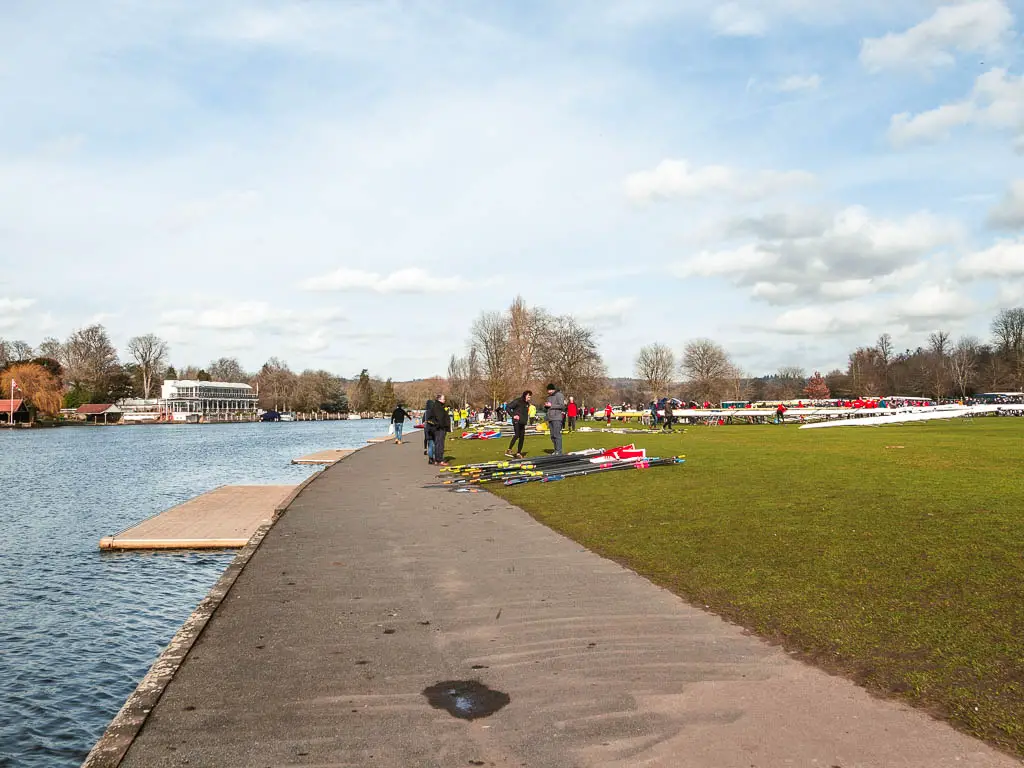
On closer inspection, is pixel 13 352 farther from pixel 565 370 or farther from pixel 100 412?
pixel 565 370

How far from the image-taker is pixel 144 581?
10312 millimetres

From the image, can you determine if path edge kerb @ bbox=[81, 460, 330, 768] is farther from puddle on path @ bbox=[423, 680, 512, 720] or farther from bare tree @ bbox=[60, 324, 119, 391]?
bare tree @ bbox=[60, 324, 119, 391]

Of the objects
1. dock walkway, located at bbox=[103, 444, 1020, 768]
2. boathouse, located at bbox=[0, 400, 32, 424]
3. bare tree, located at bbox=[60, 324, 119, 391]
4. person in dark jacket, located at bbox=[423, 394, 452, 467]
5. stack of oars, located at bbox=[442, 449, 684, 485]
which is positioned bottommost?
dock walkway, located at bbox=[103, 444, 1020, 768]

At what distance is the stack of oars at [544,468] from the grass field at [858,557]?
851 millimetres

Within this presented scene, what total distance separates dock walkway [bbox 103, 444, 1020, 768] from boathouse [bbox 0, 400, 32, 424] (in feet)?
356

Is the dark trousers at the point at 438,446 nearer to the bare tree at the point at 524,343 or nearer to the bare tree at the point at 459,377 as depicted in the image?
the bare tree at the point at 524,343

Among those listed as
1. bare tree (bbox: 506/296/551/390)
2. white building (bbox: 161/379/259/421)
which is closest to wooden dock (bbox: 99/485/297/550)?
bare tree (bbox: 506/296/551/390)

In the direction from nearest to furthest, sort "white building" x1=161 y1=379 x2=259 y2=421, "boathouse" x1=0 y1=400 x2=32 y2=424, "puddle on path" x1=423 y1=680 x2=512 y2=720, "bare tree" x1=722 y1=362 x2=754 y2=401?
"puddle on path" x1=423 y1=680 x2=512 y2=720, "boathouse" x1=0 y1=400 x2=32 y2=424, "bare tree" x1=722 y1=362 x2=754 y2=401, "white building" x1=161 y1=379 x2=259 y2=421

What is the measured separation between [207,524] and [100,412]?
12388 cm

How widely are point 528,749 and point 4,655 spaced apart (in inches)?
240

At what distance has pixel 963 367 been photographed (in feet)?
364

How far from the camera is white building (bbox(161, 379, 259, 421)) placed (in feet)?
504

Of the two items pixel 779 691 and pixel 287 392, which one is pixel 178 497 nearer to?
pixel 779 691

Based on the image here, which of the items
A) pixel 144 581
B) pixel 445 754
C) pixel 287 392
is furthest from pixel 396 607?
pixel 287 392
